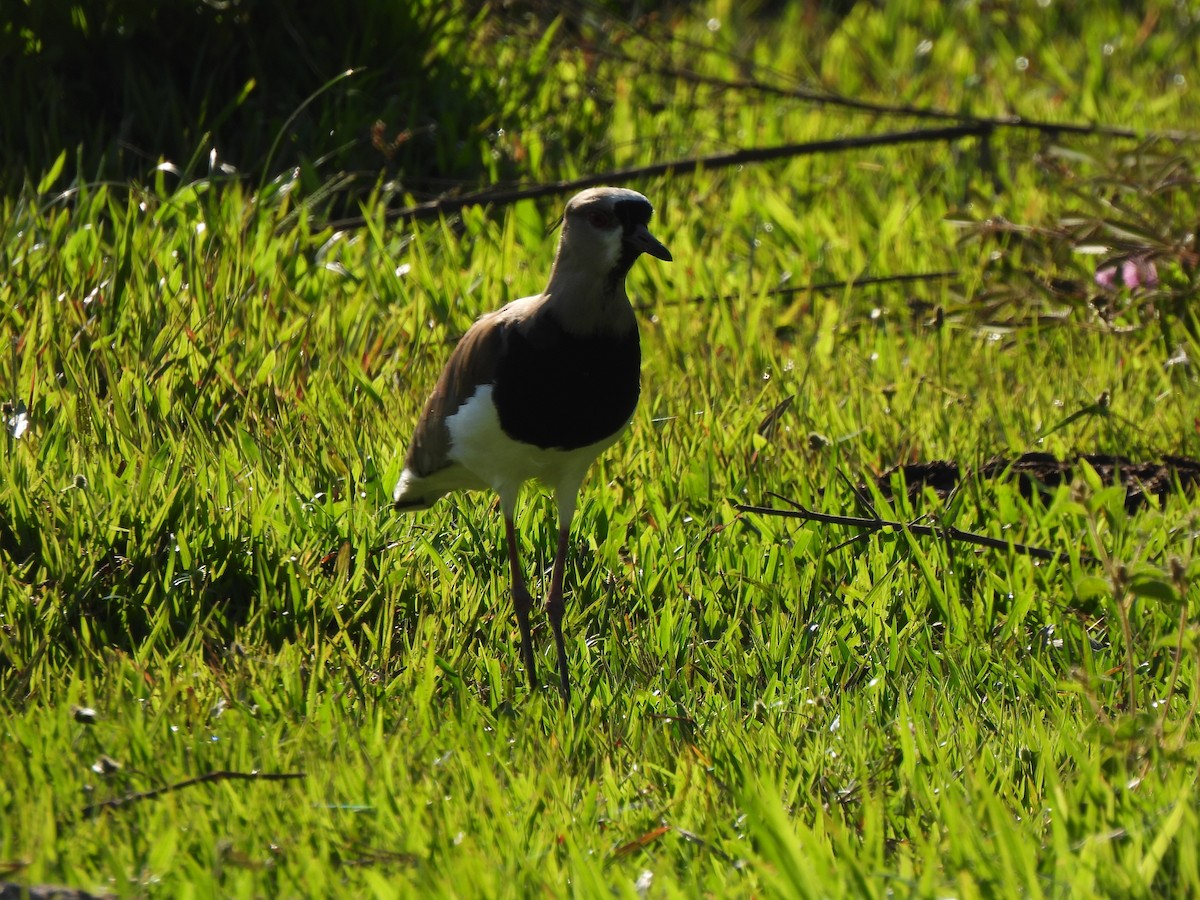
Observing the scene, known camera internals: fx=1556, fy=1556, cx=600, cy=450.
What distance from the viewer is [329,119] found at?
6.46m

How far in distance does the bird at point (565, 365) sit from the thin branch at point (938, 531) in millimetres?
575

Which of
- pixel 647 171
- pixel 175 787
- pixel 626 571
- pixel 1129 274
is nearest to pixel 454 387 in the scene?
pixel 626 571

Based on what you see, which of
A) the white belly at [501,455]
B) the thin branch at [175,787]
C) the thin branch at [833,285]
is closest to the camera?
the thin branch at [175,787]

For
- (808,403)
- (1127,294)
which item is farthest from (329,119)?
(1127,294)

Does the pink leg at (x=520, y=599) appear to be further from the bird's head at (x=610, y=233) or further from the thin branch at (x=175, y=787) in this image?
the thin branch at (x=175, y=787)

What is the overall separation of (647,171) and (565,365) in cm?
292

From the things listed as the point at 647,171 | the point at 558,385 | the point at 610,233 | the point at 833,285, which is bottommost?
the point at 833,285

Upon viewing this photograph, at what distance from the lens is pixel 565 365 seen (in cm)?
349

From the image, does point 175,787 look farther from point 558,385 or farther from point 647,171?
point 647,171

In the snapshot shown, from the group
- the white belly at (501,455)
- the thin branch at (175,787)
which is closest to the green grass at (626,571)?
the thin branch at (175,787)

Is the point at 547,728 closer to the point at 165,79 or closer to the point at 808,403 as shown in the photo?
the point at 808,403

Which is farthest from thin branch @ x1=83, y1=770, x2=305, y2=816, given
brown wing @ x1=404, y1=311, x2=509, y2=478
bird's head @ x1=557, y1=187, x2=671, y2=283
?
bird's head @ x1=557, y1=187, x2=671, y2=283

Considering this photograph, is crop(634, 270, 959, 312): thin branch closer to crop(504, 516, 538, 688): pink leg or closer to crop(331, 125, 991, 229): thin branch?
crop(331, 125, 991, 229): thin branch

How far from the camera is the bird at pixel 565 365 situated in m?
3.49
